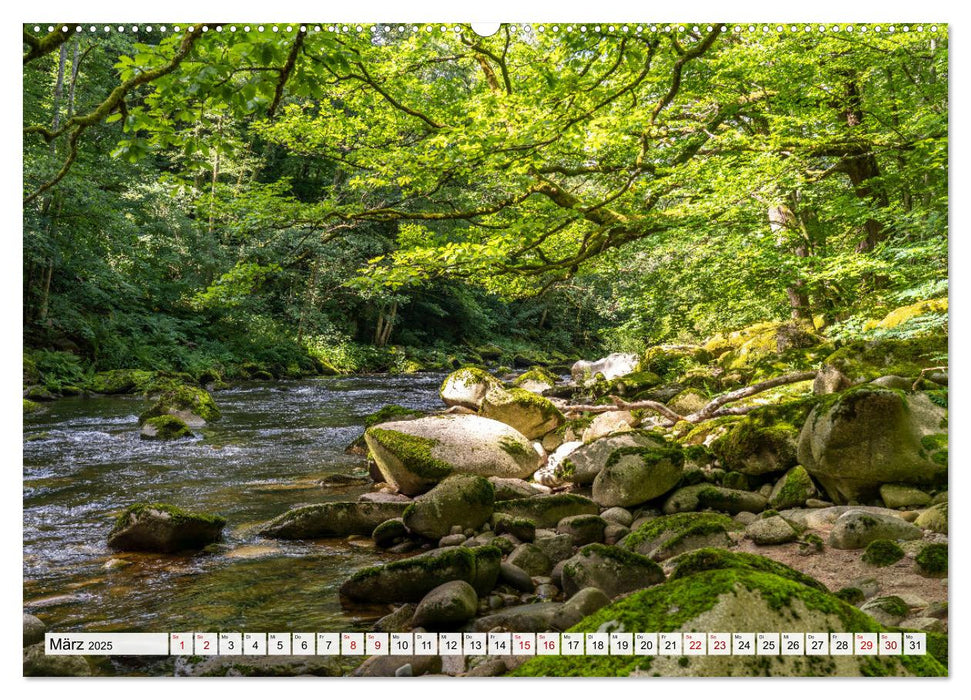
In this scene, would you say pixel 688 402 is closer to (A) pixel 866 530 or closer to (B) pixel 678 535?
(B) pixel 678 535

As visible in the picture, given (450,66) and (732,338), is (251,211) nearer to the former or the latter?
(450,66)

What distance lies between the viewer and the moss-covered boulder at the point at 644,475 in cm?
484

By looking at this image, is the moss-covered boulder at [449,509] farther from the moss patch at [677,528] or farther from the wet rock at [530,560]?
the moss patch at [677,528]

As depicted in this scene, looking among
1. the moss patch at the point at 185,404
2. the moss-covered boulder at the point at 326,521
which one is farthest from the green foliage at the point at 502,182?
the moss-covered boulder at the point at 326,521

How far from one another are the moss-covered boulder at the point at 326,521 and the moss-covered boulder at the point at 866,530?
125 inches

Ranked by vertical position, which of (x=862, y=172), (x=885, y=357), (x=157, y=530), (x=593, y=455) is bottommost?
(x=593, y=455)

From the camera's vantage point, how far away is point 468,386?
931 centimetres

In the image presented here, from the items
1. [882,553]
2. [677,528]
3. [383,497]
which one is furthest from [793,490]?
[383,497]

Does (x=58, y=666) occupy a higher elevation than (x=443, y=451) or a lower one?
higher

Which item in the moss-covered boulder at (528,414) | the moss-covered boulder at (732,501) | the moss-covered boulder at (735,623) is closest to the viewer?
the moss-covered boulder at (735,623)

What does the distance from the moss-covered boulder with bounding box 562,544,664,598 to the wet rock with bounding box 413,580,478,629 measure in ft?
2.05

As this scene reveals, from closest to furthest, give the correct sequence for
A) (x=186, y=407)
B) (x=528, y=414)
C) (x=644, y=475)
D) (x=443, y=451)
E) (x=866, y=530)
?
(x=866, y=530)
(x=644, y=475)
(x=443, y=451)
(x=528, y=414)
(x=186, y=407)

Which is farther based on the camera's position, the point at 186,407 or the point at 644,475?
the point at 186,407

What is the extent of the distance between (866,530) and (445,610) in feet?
7.39
